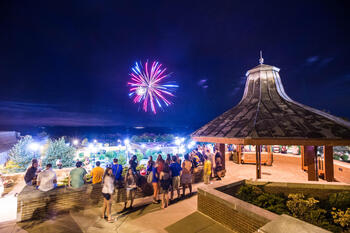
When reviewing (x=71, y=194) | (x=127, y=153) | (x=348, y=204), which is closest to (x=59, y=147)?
(x=127, y=153)

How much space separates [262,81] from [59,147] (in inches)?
624

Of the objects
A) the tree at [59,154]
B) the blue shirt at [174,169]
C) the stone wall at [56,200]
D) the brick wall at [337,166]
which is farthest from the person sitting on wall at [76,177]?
the brick wall at [337,166]

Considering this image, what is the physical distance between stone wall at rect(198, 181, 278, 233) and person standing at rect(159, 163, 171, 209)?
56.3 inches

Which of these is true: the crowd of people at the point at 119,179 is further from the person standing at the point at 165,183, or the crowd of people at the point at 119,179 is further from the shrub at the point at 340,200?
the shrub at the point at 340,200

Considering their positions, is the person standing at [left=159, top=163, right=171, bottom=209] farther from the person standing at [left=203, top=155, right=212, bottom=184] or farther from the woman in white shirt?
the person standing at [left=203, top=155, right=212, bottom=184]

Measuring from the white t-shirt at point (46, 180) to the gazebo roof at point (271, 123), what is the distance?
6553 mm

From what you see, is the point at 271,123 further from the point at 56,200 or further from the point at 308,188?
the point at 56,200

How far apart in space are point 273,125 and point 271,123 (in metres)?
0.17

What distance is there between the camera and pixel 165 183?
269 inches

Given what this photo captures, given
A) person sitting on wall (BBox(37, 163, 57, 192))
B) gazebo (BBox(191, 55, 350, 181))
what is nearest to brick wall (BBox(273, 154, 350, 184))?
gazebo (BBox(191, 55, 350, 181))

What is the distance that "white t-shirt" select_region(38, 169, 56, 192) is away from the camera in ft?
21.3

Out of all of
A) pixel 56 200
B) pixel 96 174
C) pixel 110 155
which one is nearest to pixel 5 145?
pixel 110 155

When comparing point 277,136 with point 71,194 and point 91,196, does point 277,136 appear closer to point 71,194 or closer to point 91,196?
point 91,196

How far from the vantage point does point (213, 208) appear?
5.41 metres
